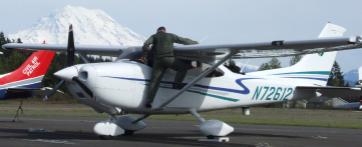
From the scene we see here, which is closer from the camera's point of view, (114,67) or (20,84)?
(114,67)

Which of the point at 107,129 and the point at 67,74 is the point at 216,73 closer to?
the point at 107,129

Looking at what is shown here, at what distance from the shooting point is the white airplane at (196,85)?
1362cm

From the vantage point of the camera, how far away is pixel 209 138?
49.3ft

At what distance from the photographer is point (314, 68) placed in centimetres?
1828

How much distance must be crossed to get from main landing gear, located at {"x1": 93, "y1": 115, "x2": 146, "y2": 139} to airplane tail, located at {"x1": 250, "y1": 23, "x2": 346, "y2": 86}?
3.84 metres

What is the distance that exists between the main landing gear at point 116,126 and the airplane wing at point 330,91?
177 inches

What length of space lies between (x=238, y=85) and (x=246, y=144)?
242 centimetres

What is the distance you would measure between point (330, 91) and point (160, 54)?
532cm

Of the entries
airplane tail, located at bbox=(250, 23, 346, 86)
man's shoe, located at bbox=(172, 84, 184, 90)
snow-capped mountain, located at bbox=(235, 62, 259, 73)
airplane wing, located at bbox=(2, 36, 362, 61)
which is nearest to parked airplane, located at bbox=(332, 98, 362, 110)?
airplane tail, located at bbox=(250, 23, 346, 86)

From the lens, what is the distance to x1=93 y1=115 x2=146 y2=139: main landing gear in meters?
14.3

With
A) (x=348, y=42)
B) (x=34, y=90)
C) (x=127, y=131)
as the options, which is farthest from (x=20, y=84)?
(x=348, y=42)

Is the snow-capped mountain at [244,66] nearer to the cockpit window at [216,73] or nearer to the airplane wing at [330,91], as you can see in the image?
the cockpit window at [216,73]

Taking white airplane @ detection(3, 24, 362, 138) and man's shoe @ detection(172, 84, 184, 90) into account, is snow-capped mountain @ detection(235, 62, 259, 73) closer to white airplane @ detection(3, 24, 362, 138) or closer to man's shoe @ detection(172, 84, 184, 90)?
white airplane @ detection(3, 24, 362, 138)

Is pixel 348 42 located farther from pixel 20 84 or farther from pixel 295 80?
pixel 20 84
